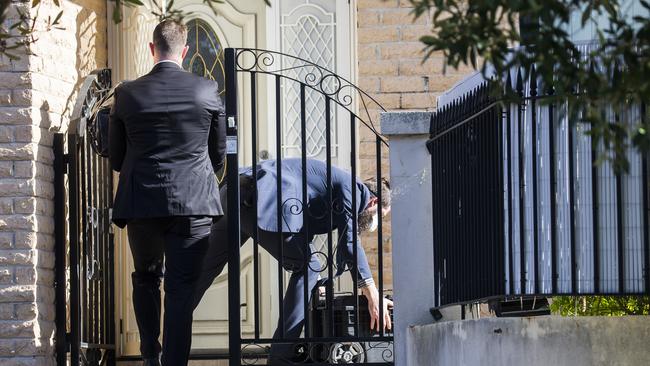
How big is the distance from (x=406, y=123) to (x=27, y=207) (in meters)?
2.33

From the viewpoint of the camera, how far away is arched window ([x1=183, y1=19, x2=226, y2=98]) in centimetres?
968

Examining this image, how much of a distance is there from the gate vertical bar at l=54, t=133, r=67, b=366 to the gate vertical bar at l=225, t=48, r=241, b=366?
1033 mm

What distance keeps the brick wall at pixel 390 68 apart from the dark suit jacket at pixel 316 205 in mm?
1290

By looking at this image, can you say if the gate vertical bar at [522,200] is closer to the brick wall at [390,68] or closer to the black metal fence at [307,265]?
the black metal fence at [307,265]

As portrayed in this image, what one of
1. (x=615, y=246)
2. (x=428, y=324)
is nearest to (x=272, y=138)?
(x=428, y=324)

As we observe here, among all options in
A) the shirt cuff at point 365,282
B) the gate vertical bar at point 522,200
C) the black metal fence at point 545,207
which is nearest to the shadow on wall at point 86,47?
the shirt cuff at point 365,282

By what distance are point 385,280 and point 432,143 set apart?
2.41 m

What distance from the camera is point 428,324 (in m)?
6.71

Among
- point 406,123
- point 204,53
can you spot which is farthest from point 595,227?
point 204,53

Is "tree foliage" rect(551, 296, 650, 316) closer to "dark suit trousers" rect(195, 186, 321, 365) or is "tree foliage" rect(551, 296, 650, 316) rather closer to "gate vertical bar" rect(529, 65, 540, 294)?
"gate vertical bar" rect(529, 65, 540, 294)

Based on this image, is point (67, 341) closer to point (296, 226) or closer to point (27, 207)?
point (27, 207)

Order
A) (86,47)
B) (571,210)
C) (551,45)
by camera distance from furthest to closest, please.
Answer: (86,47) → (571,210) → (551,45)

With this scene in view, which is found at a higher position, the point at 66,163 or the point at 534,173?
the point at 66,163

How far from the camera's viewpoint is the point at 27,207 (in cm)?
780
